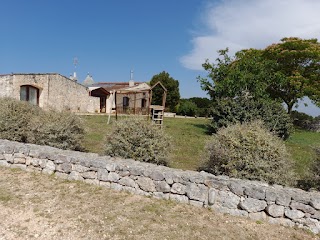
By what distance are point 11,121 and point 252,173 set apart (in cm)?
669

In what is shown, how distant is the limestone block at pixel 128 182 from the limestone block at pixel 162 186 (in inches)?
17.8

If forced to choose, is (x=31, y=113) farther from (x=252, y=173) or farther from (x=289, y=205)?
(x=289, y=205)

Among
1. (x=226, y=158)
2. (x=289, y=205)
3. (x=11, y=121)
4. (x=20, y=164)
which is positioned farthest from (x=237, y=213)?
(x=11, y=121)

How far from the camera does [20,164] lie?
19.3ft

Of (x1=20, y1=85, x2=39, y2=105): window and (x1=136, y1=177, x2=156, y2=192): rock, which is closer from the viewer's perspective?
(x1=136, y1=177, x2=156, y2=192): rock

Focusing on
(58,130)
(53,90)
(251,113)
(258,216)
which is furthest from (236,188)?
(53,90)

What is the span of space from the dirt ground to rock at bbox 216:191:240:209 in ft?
0.59

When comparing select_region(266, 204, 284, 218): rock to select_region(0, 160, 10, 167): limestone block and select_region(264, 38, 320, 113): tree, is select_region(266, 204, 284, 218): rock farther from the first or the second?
select_region(264, 38, 320, 113): tree

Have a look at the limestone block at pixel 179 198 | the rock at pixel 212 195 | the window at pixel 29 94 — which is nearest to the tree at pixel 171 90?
the window at pixel 29 94

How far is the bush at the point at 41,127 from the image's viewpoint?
6734 millimetres

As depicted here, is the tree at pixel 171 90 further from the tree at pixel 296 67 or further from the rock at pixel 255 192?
the rock at pixel 255 192

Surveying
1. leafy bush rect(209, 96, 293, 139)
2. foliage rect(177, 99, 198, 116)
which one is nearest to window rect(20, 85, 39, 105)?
leafy bush rect(209, 96, 293, 139)

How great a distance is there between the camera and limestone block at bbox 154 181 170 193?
4430mm

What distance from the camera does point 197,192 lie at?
425cm
